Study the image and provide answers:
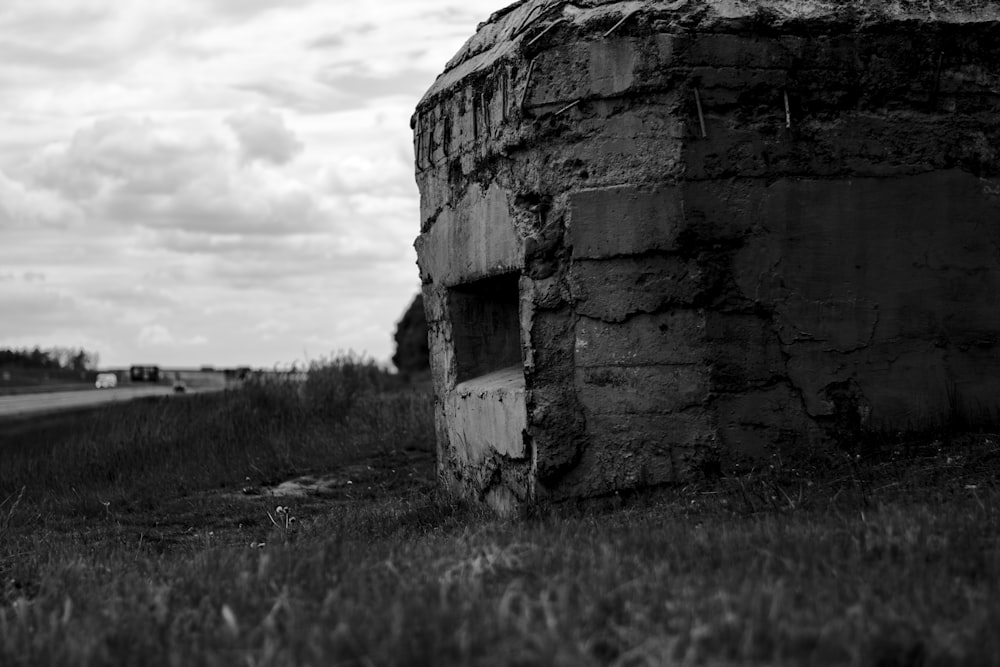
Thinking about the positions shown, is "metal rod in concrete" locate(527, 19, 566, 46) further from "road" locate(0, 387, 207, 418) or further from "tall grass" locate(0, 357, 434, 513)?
"road" locate(0, 387, 207, 418)

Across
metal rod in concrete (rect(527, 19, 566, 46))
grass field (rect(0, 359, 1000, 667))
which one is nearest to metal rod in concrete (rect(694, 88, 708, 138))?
metal rod in concrete (rect(527, 19, 566, 46))

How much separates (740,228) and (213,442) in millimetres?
6819

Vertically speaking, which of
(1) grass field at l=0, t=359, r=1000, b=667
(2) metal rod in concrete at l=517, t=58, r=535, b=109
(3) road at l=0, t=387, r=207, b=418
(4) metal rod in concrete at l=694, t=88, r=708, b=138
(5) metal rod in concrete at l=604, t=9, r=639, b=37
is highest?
(5) metal rod in concrete at l=604, t=9, r=639, b=37

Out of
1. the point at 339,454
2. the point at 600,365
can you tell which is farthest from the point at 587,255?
the point at 339,454

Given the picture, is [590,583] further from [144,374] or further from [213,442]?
[144,374]

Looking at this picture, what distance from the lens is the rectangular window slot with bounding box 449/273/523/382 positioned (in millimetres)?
7031

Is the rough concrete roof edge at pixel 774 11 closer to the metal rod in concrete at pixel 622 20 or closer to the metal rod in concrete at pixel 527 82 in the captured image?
the metal rod in concrete at pixel 622 20

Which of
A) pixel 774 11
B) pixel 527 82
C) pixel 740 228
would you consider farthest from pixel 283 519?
pixel 774 11

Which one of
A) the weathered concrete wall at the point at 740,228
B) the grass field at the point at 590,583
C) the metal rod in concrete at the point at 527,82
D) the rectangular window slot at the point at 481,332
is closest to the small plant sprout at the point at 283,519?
the grass field at the point at 590,583

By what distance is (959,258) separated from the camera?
5.96m

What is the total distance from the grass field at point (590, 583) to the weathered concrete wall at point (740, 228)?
0.31 meters

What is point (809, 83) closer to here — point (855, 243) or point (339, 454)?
point (855, 243)

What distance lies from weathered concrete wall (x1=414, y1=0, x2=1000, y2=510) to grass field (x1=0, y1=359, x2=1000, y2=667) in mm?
310

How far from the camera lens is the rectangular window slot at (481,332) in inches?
277
